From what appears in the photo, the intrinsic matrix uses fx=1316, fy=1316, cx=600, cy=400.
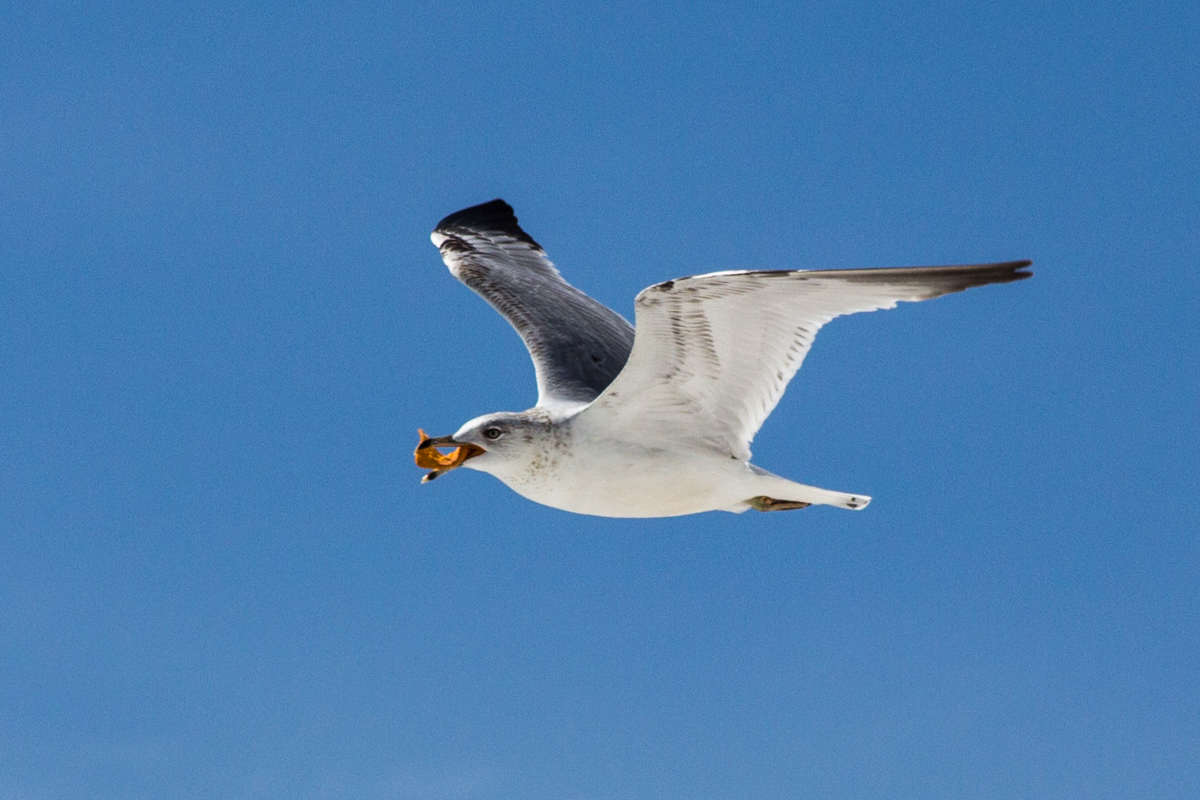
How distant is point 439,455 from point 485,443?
468mm

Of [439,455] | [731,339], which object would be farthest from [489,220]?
[731,339]

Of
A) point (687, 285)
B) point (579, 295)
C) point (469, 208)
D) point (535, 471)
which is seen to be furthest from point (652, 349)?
point (469, 208)

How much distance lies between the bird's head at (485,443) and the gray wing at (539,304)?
86 centimetres

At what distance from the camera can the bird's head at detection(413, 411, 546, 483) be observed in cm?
1032

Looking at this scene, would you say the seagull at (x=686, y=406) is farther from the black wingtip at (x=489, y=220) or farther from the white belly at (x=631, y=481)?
the black wingtip at (x=489, y=220)

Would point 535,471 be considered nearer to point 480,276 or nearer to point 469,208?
point 480,276

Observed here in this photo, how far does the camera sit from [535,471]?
34.0ft

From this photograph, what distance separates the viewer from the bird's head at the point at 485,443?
10.3 m

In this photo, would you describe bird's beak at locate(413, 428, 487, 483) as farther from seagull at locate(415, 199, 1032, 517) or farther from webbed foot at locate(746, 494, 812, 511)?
webbed foot at locate(746, 494, 812, 511)

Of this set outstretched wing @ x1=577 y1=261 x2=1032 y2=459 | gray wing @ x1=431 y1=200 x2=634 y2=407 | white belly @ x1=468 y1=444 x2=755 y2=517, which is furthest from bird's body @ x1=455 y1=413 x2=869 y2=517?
gray wing @ x1=431 y1=200 x2=634 y2=407

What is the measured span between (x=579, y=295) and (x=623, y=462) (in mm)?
4423

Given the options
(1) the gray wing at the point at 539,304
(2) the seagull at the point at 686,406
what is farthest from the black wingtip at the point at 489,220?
(2) the seagull at the point at 686,406

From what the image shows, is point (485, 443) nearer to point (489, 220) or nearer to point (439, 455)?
point (439, 455)

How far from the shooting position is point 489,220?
55.1 ft
